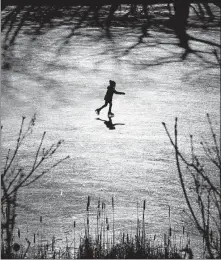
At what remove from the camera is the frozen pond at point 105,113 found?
1230cm

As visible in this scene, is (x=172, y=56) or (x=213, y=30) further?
(x=213, y=30)

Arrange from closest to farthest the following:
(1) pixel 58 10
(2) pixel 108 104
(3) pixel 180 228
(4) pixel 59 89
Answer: (3) pixel 180 228
(2) pixel 108 104
(4) pixel 59 89
(1) pixel 58 10

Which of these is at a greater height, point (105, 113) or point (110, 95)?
point (110, 95)

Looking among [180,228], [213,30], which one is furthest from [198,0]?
[180,228]

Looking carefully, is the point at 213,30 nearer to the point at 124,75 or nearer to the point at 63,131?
the point at 124,75

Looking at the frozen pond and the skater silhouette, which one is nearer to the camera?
the frozen pond

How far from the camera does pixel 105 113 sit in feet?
56.5

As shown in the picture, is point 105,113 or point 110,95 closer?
point 110,95

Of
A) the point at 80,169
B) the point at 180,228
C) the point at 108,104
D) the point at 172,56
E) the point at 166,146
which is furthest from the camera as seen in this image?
the point at 172,56

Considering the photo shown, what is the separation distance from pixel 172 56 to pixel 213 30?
376 centimetres

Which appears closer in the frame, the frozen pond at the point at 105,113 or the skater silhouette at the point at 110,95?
the frozen pond at the point at 105,113

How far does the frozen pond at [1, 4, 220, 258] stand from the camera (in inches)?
484

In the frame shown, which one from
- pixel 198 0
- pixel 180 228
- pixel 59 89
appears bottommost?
pixel 198 0

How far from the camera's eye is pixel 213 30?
25.2m
